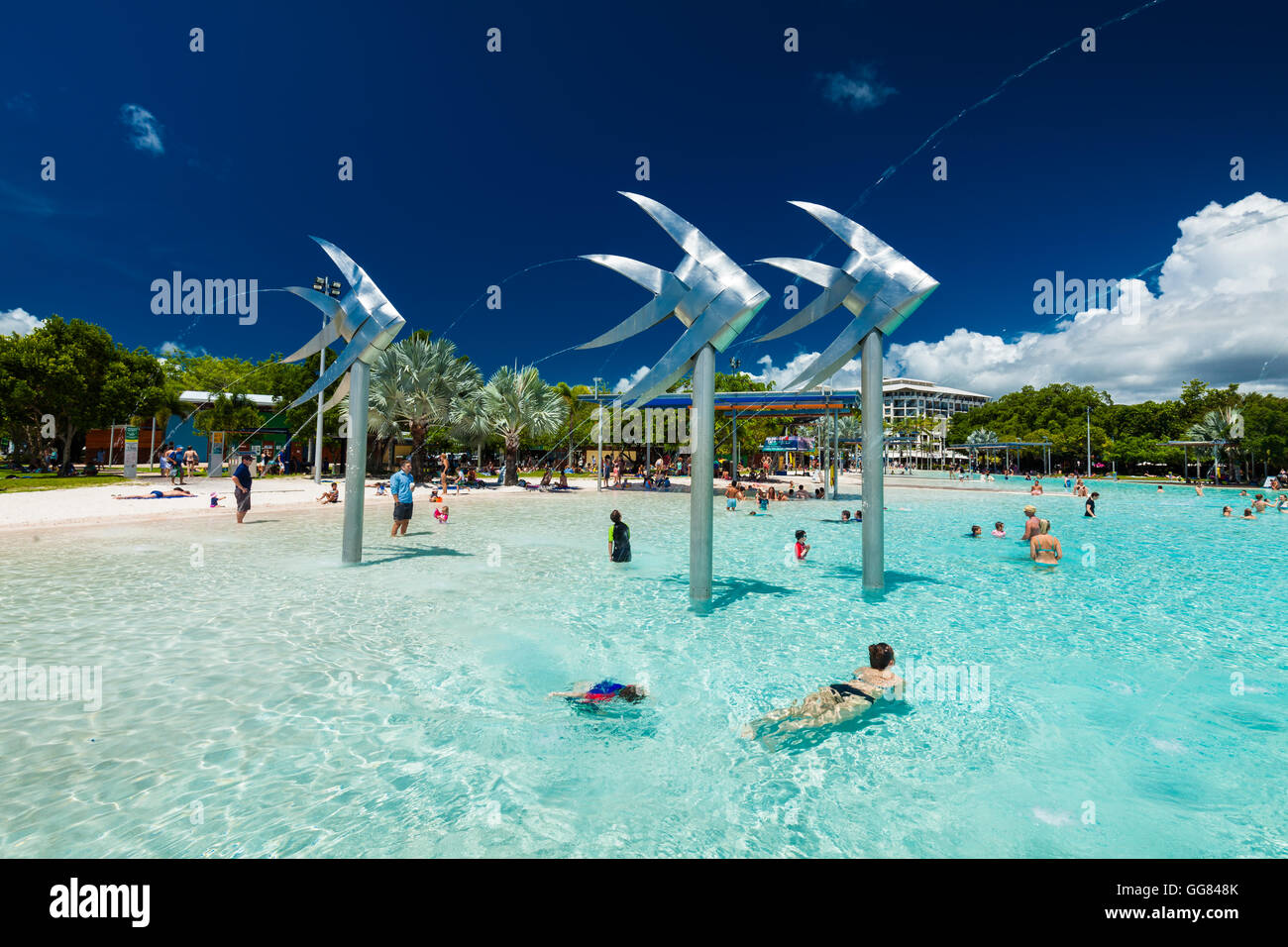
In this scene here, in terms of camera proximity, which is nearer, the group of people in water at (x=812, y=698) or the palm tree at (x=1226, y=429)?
the group of people in water at (x=812, y=698)

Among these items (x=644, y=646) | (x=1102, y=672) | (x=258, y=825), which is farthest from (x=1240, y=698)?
(x=258, y=825)

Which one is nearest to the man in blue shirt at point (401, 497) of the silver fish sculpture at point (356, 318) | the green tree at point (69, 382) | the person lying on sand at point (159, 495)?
the silver fish sculpture at point (356, 318)

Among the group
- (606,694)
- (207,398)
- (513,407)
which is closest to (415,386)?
(513,407)

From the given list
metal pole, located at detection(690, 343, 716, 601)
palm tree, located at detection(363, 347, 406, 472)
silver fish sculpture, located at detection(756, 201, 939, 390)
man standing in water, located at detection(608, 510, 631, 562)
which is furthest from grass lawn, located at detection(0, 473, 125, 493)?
silver fish sculpture, located at detection(756, 201, 939, 390)

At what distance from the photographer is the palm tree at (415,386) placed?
39.1 metres

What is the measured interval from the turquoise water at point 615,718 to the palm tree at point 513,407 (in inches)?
1268

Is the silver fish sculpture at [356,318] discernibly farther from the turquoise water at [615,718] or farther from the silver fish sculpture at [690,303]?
the silver fish sculpture at [690,303]

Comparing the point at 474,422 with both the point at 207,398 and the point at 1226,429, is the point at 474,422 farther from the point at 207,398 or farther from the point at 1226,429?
the point at 1226,429

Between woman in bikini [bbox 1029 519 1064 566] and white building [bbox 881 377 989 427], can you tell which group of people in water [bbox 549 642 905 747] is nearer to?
woman in bikini [bbox 1029 519 1064 566]

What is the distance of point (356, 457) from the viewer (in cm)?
1162

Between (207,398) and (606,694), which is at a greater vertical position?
(207,398)

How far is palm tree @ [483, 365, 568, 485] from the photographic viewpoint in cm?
4422

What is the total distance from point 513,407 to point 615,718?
40.7 m

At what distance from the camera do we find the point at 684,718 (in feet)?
18.2
